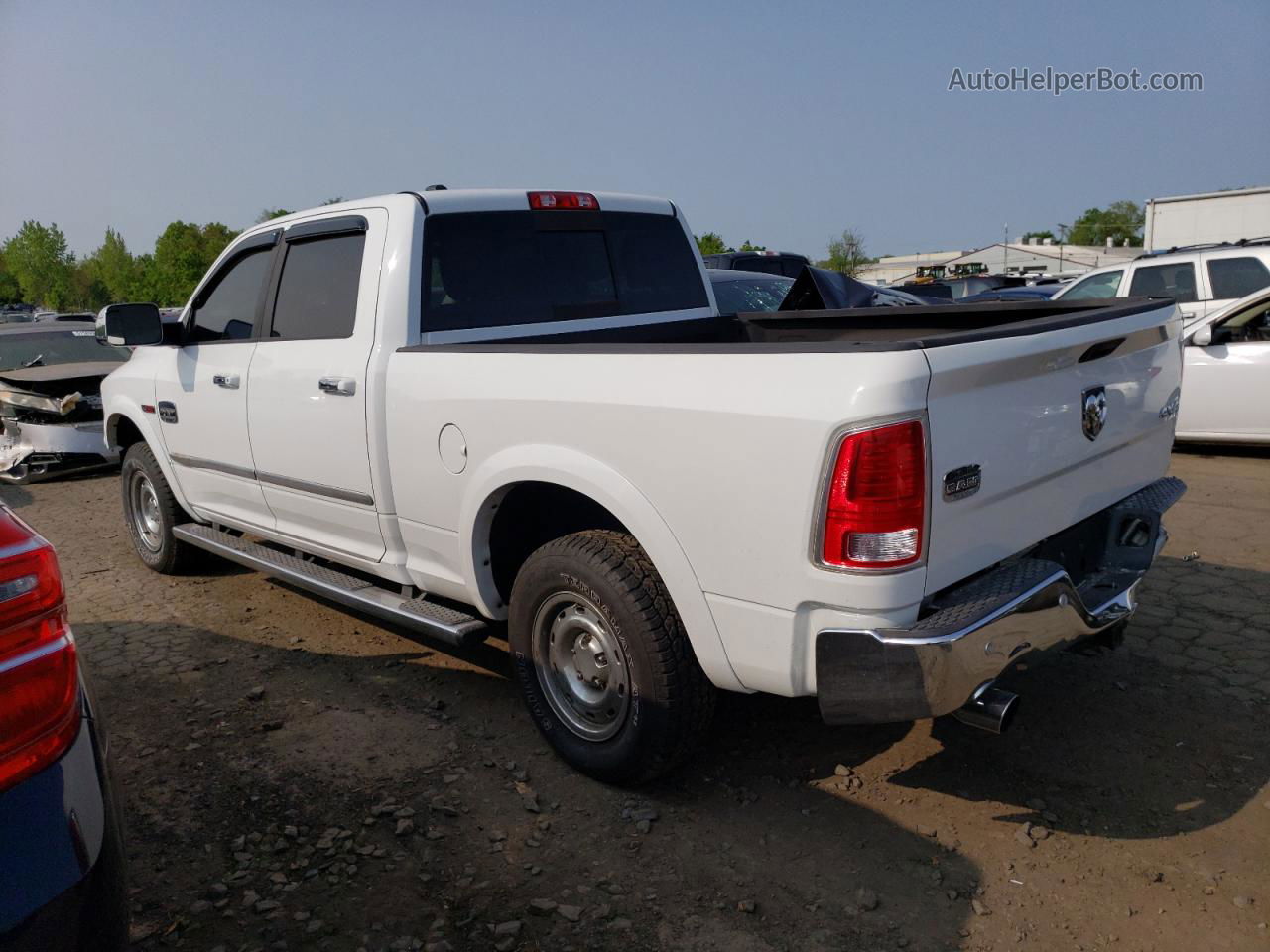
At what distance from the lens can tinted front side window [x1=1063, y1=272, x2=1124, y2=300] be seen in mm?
11242

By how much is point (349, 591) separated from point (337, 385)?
2.89ft

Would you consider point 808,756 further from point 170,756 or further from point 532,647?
point 170,756

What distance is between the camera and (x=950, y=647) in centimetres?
253

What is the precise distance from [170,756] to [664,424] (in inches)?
94.8

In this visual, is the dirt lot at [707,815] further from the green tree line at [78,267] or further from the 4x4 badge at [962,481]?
the green tree line at [78,267]

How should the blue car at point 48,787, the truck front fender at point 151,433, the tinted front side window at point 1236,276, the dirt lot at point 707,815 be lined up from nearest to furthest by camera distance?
the blue car at point 48,787
the dirt lot at point 707,815
the truck front fender at point 151,433
the tinted front side window at point 1236,276

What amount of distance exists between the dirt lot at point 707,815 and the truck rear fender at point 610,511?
2.13ft

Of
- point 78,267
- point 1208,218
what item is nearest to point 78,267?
point 78,267

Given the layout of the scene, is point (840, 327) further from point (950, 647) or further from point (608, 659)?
point (950, 647)

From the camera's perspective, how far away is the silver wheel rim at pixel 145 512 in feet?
19.9

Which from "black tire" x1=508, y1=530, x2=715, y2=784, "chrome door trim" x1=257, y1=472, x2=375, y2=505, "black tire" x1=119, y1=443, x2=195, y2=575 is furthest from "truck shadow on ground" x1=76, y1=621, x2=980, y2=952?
"black tire" x1=119, y1=443, x2=195, y2=575

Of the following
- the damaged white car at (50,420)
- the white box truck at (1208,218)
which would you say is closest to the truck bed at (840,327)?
the damaged white car at (50,420)

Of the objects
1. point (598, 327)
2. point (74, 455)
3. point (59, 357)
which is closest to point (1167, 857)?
point (598, 327)

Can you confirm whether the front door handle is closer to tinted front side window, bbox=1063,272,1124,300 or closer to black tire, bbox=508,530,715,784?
black tire, bbox=508,530,715,784
